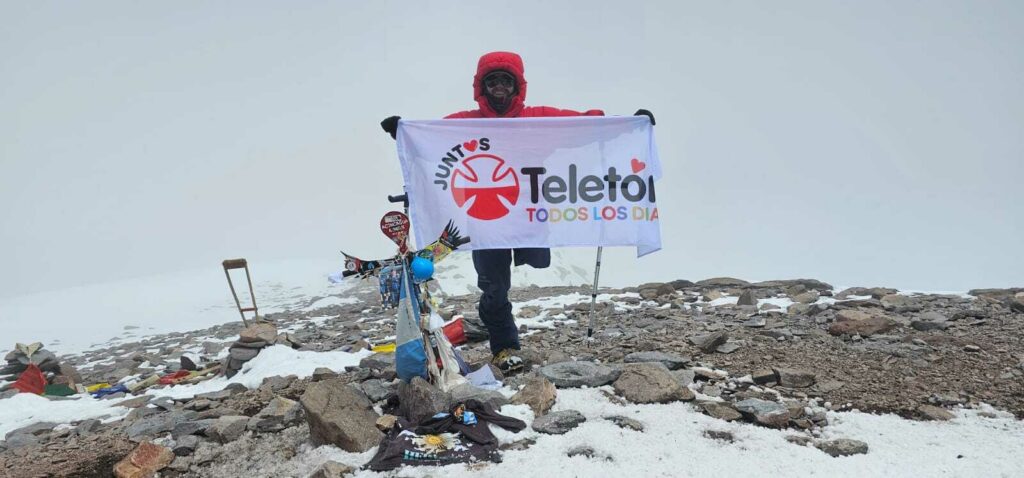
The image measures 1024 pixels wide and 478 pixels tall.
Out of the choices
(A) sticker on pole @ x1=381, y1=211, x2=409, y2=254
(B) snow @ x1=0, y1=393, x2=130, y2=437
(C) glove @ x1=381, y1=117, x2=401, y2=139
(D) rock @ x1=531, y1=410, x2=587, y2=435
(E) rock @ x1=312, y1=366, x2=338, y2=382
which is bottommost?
(B) snow @ x1=0, y1=393, x2=130, y2=437

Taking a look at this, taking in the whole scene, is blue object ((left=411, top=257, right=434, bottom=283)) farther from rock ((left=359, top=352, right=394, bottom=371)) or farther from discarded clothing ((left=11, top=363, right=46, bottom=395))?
discarded clothing ((left=11, top=363, right=46, bottom=395))

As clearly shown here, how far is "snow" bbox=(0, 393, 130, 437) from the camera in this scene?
16.0 feet

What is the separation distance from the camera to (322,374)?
16.4ft

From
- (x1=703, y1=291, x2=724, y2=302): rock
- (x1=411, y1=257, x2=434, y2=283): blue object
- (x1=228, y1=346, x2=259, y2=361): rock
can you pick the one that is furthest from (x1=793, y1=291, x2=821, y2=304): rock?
(x1=228, y1=346, x2=259, y2=361): rock

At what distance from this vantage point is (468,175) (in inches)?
205

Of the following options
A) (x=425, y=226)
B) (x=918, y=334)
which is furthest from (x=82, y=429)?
(x=918, y=334)

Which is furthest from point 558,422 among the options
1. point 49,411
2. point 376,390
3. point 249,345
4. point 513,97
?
point 49,411

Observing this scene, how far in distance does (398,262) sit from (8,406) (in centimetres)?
513

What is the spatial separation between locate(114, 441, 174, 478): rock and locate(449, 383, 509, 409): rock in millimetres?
1901


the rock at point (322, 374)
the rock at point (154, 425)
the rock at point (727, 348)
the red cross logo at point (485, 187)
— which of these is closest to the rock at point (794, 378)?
the rock at point (727, 348)

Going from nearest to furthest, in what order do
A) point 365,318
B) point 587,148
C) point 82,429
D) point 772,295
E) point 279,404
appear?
point 279,404, point 82,429, point 587,148, point 772,295, point 365,318

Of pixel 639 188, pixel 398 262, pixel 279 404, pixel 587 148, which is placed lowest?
pixel 279 404

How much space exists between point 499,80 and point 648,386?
10.1 ft

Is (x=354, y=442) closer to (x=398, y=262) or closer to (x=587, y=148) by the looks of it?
(x=398, y=262)
